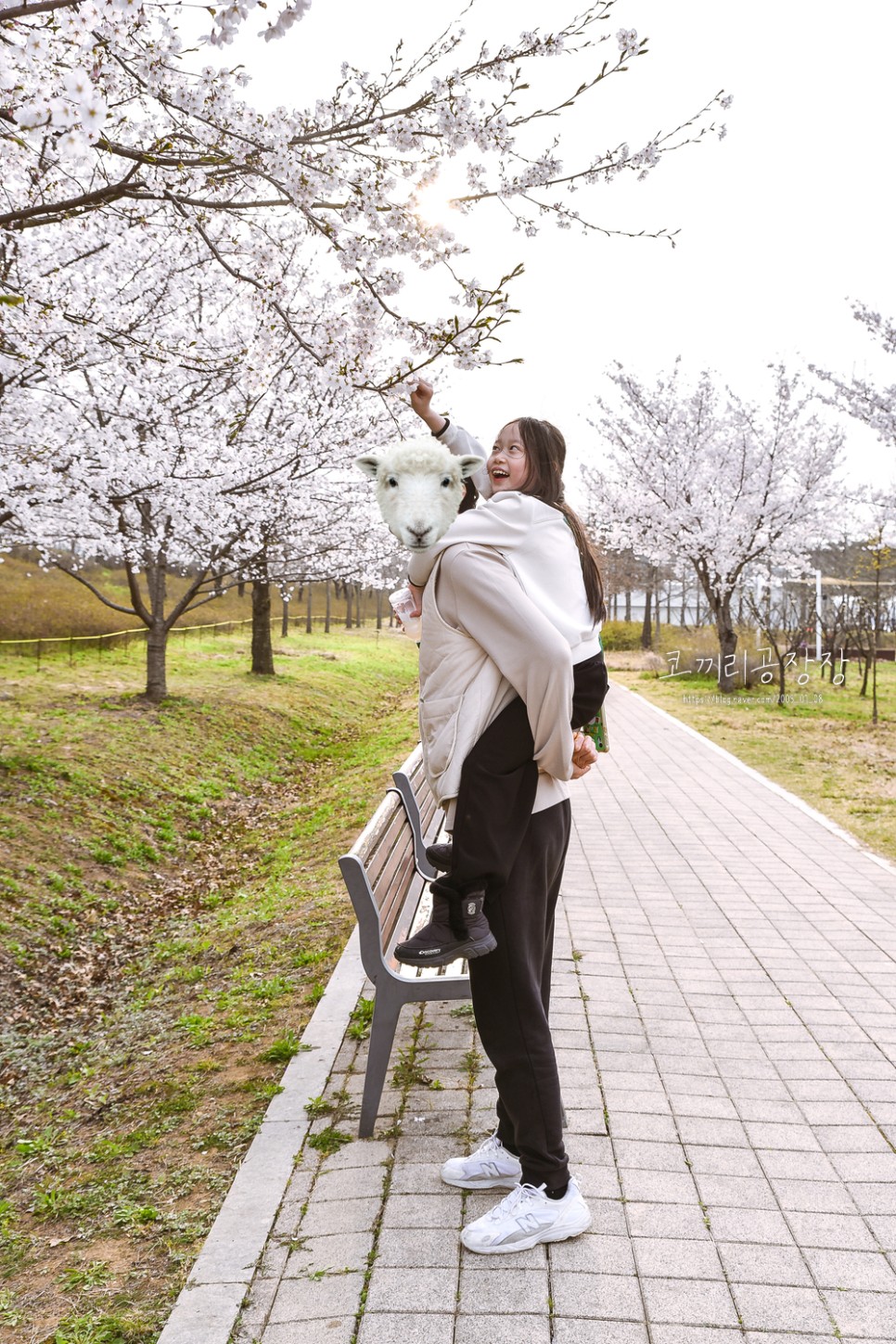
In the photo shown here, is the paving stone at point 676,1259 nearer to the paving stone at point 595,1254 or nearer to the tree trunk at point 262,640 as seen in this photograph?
the paving stone at point 595,1254

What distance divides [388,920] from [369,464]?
194cm

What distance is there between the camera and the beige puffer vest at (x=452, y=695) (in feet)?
8.29

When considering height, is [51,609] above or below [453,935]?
above

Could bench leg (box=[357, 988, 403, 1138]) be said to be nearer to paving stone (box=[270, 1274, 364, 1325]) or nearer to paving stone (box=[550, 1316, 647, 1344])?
paving stone (box=[270, 1274, 364, 1325])

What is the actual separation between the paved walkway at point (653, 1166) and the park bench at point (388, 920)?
0.91ft

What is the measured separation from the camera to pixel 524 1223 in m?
2.71

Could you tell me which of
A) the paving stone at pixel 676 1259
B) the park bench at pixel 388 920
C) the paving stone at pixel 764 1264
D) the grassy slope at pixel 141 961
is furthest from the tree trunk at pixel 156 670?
the paving stone at pixel 764 1264

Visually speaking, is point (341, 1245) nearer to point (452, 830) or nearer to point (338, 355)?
point (452, 830)

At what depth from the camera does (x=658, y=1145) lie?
3.31m

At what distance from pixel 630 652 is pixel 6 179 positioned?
3438 centimetres

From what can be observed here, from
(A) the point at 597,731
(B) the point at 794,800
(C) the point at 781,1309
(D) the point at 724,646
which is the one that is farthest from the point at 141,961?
(D) the point at 724,646

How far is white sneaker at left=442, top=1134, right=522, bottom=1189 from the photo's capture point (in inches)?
119

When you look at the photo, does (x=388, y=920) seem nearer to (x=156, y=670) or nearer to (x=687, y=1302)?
(x=687, y=1302)

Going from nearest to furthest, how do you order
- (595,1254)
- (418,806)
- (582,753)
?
(595,1254) < (582,753) < (418,806)
